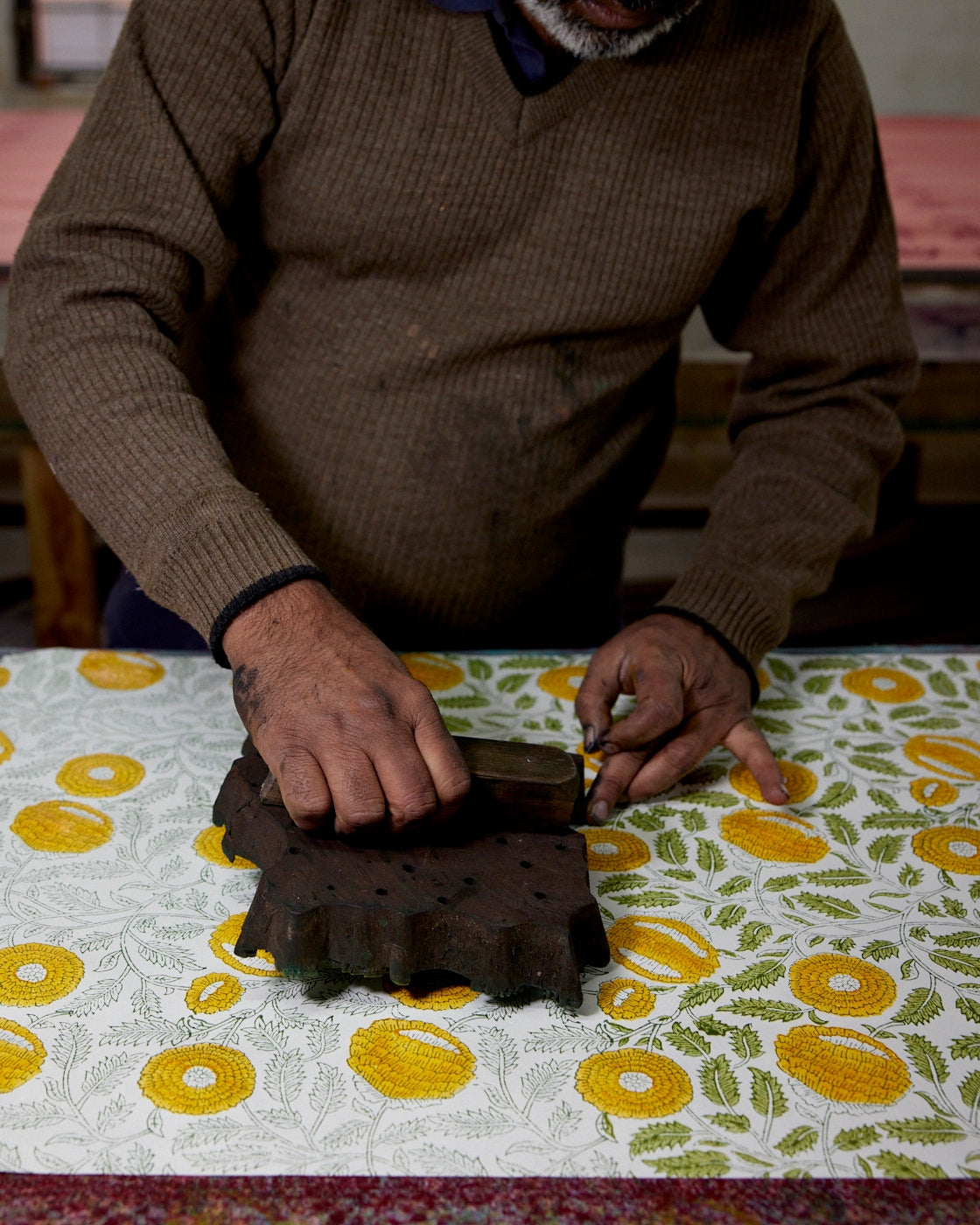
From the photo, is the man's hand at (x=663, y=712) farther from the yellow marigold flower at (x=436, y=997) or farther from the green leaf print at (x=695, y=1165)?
the green leaf print at (x=695, y=1165)

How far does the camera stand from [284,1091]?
0.63 m

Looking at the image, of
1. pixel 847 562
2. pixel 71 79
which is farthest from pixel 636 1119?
pixel 71 79

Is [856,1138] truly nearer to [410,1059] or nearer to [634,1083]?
[634,1083]

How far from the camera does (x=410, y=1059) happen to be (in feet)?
2.18

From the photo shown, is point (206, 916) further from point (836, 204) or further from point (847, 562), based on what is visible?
point (847, 562)

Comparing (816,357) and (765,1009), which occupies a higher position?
(816,357)

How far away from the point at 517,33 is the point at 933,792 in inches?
32.7

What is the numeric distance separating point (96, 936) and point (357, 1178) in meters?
0.26

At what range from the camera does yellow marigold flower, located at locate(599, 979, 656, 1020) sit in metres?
0.71

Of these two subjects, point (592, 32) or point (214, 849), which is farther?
point (592, 32)

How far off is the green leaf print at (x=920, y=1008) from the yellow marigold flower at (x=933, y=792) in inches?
9.6

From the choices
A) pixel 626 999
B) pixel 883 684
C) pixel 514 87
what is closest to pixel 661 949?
pixel 626 999

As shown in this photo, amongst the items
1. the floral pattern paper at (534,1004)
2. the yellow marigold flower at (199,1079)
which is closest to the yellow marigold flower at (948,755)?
the floral pattern paper at (534,1004)

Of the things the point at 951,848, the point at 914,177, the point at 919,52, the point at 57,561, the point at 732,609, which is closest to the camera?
the point at 951,848
